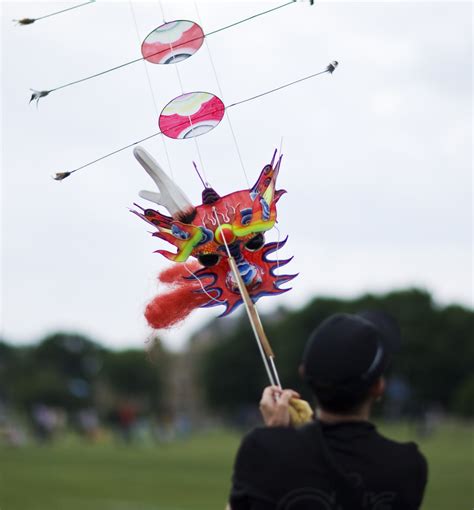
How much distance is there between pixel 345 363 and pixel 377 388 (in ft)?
0.51

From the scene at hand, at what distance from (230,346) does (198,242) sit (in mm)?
90608

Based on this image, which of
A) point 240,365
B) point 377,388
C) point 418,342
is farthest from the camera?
point 240,365

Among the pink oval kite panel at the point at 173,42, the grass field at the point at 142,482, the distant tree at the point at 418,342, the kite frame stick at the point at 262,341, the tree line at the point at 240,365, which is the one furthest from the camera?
the tree line at the point at 240,365

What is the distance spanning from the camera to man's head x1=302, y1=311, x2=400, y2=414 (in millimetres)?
3053

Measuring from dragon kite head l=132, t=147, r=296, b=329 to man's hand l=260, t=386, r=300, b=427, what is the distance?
1389mm

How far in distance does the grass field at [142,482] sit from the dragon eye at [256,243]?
1455 centimetres

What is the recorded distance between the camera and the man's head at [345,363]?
10.0ft

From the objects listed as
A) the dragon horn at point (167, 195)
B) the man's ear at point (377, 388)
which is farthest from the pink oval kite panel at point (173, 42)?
the man's ear at point (377, 388)

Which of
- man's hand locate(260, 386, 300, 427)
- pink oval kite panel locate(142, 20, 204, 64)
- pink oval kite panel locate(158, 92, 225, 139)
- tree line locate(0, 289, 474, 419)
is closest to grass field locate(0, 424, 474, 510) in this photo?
tree line locate(0, 289, 474, 419)

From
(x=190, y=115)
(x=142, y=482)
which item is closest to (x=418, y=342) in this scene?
(x=142, y=482)

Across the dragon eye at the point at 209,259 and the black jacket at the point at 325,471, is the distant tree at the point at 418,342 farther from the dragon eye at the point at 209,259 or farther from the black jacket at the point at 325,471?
the black jacket at the point at 325,471

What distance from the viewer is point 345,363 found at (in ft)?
10.0

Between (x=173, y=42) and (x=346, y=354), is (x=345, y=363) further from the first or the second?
(x=173, y=42)

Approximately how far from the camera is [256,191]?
4.77 meters
